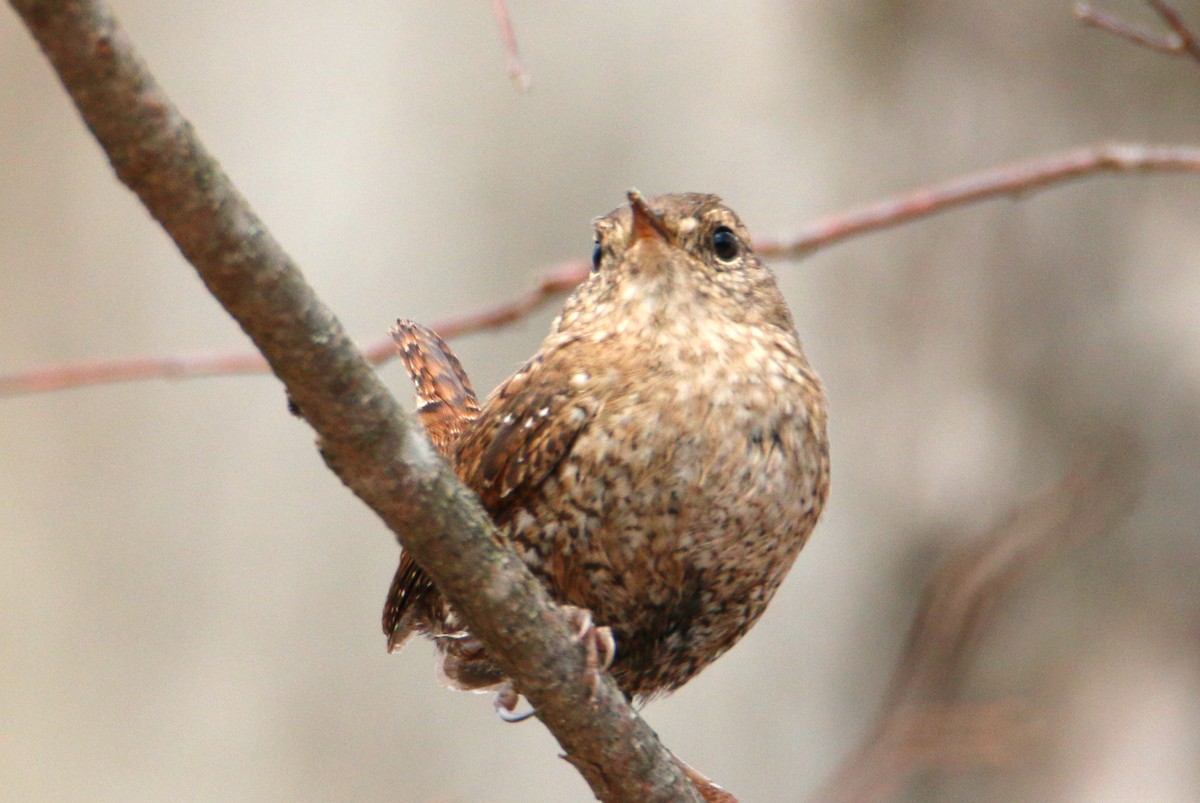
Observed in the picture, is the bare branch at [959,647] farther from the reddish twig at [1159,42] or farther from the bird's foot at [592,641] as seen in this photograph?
the reddish twig at [1159,42]

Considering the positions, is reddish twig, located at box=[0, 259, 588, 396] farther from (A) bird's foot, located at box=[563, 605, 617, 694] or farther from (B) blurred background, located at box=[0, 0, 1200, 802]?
(B) blurred background, located at box=[0, 0, 1200, 802]

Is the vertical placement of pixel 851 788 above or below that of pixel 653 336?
below

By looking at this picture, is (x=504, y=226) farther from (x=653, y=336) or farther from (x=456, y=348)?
(x=653, y=336)

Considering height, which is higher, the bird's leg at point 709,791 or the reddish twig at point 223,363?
the reddish twig at point 223,363

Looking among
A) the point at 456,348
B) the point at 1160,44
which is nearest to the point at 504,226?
the point at 456,348

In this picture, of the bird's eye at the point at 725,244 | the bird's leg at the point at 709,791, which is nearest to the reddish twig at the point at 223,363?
the bird's eye at the point at 725,244

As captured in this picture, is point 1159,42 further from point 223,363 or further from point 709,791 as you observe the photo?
point 223,363
